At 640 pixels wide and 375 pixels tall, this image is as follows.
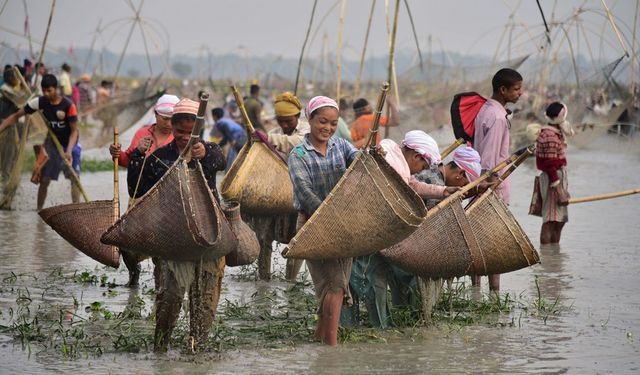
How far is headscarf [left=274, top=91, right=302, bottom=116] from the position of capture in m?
7.23

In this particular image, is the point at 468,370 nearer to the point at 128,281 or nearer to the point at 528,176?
the point at 128,281

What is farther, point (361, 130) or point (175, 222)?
point (361, 130)

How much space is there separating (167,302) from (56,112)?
5424 mm

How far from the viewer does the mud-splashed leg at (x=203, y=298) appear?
17.1 feet

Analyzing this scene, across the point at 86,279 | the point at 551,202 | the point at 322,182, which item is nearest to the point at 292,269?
the point at 86,279

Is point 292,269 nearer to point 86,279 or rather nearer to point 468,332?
point 86,279

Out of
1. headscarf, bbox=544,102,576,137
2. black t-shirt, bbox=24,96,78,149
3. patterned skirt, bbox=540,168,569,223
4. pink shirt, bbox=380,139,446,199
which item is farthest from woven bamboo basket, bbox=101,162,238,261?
black t-shirt, bbox=24,96,78,149

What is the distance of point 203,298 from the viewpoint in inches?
207

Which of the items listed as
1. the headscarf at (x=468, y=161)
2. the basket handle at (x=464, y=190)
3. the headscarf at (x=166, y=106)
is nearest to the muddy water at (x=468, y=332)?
the basket handle at (x=464, y=190)

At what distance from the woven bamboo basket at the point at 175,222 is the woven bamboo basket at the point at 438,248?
3.62 ft

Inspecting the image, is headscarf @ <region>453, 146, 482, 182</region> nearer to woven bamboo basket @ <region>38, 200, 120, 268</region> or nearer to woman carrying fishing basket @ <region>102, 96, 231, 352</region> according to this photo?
woman carrying fishing basket @ <region>102, 96, 231, 352</region>

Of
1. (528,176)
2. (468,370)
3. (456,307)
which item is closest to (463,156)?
(456,307)

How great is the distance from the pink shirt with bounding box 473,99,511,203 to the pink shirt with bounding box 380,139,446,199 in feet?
3.56

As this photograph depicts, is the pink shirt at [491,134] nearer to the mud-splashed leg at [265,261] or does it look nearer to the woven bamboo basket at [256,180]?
the woven bamboo basket at [256,180]
